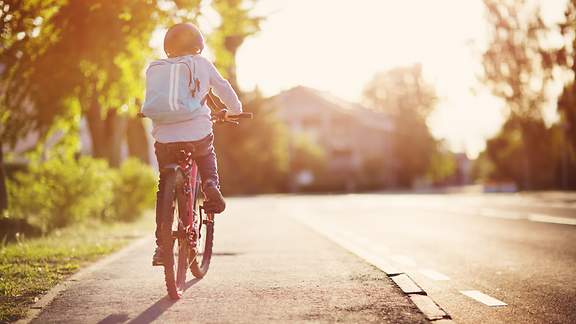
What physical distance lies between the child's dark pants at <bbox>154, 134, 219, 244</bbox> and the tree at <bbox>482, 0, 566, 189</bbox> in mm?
35859

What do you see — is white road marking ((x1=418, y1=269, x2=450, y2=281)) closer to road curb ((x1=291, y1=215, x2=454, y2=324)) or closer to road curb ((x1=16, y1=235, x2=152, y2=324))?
road curb ((x1=291, y1=215, x2=454, y2=324))

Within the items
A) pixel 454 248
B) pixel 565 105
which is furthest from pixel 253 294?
pixel 565 105

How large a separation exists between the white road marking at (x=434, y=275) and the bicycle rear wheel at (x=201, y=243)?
2.05 m

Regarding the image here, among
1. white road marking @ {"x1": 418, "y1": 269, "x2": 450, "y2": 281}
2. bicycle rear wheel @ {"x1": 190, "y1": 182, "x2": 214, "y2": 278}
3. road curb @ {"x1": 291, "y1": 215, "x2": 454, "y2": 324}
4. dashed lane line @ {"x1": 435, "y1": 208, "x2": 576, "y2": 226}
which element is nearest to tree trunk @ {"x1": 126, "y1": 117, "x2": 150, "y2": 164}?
dashed lane line @ {"x1": 435, "y1": 208, "x2": 576, "y2": 226}

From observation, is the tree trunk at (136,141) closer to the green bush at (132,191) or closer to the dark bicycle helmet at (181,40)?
the green bush at (132,191)

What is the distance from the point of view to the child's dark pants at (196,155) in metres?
5.89

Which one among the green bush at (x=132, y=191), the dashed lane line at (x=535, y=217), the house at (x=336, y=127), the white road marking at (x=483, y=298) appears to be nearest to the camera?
the white road marking at (x=483, y=298)

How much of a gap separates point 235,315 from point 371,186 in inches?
2486

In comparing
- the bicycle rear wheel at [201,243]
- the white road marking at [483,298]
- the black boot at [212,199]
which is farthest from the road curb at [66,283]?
the white road marking at [483,298]

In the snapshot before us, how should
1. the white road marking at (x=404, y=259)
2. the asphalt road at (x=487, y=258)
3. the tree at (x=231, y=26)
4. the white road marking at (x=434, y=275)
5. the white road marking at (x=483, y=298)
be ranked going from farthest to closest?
the tree at (x=231, y=26)
the white road marking at (x=404, y=259)
the white road marking at (x=434, y=275)
the white road marking at (x=483, y=298)
the asphalt road at (x=487, y=258)

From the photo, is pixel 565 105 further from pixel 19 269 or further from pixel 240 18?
pixel 19 269

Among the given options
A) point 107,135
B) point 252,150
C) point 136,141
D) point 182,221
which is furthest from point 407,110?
point 182,221

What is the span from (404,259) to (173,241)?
400 centimetres

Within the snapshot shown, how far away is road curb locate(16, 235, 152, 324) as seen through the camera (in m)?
5.32
